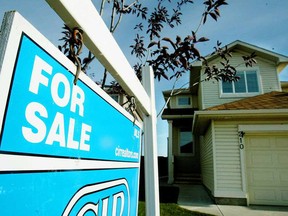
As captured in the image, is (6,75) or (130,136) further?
(130,136)

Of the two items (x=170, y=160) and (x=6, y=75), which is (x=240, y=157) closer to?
(x=170, y=160)

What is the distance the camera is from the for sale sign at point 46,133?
37 centimetres

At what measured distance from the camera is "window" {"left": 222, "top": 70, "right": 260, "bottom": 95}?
36.7ft

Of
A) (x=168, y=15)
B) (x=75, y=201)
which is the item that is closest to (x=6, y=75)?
(x=75, y=201)

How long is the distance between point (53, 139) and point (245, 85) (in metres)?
12.2

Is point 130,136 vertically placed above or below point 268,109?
below

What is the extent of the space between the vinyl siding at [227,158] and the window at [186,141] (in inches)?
265

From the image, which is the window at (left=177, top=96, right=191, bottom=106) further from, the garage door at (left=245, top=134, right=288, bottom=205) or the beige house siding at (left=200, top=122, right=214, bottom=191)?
the garage door at (left=245, top=134, right=288, bottom=205)

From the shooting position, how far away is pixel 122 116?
0.95 m

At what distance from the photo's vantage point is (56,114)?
488 millimetres

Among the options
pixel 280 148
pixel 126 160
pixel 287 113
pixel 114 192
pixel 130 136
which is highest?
pixel 287 113

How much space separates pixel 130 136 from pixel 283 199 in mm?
7996

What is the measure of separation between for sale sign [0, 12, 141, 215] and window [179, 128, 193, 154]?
14310 mm

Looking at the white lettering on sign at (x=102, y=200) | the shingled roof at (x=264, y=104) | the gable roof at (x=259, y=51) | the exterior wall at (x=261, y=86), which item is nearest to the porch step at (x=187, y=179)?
the exterior wall at (x=261, y=86)
